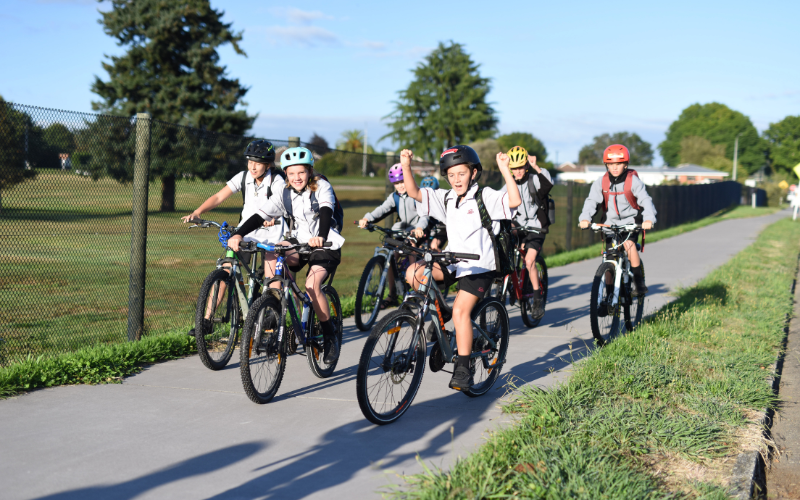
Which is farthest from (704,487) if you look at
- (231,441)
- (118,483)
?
(118,483)

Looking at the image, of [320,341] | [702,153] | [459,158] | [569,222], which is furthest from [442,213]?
[702,153]

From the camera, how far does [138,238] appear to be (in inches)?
254

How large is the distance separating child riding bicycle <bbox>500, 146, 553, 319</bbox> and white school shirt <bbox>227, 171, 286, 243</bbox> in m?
3.10

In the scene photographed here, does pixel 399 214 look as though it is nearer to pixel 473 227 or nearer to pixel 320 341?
pixel 320 341

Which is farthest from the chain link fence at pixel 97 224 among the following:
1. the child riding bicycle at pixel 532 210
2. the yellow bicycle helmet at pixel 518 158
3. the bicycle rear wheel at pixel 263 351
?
the child riding bicycle at pixel 532 210

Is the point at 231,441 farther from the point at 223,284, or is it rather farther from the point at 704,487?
the point at 704,487

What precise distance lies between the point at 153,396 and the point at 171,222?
230 centimetres

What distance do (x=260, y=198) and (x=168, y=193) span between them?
52.3 inches

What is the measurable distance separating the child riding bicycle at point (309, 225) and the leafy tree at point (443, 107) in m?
73.9

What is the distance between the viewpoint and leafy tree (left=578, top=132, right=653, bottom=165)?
586 feet

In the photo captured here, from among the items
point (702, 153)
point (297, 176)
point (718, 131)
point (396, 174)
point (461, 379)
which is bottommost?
point (461, 379)

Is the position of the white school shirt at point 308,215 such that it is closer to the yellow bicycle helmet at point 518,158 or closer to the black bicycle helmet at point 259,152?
the black bicycle helmet at point 259,152

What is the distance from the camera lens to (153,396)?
16.5ft

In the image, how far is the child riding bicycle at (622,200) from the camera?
7258 mm
